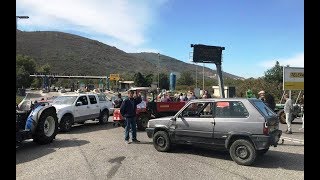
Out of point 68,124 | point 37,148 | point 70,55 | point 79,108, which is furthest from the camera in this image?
point 70,55

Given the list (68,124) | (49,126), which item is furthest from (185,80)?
(49,126)

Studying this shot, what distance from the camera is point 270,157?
30.1ft

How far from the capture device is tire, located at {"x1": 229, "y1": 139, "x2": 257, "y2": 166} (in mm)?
8165

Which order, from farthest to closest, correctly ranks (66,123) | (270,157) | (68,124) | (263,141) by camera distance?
(68,124) → (66,123) → (270,157) → (263,141)

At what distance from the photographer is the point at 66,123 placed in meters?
15.0

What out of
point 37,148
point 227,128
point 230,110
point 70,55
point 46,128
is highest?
point 70,55

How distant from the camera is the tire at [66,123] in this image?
48.5 ft

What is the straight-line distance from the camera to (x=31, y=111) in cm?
1101

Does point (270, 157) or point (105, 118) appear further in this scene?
point (105, 118)

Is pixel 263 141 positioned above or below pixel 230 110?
below

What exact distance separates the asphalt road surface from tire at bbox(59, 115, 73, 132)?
3.01 metres

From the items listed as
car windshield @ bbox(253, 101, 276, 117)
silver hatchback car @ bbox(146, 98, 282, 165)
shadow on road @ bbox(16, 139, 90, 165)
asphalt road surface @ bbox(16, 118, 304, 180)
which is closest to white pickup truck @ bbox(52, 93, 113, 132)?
shadow on road @ bbox(16, 139, 90, 165)

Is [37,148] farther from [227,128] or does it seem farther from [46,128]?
[227,128]

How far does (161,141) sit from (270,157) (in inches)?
123
